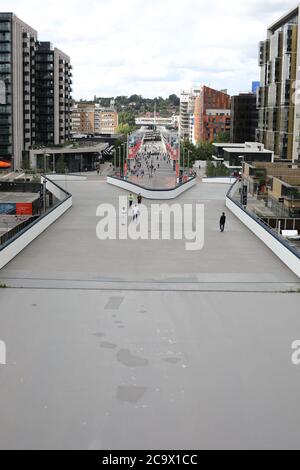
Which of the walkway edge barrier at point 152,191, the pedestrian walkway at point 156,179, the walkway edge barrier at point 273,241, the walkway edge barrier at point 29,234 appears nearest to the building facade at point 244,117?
the pedestrian walkway at point 156,179

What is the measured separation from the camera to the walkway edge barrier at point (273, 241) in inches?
716

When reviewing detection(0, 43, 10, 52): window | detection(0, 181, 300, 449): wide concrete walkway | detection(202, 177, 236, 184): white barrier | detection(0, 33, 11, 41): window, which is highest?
detection(0, 33, 11, 41): window

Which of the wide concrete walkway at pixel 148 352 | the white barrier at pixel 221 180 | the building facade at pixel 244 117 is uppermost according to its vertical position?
the building facade at pixel 244 117

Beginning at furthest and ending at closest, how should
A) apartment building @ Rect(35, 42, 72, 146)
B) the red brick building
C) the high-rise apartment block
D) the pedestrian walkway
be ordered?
1. the red brick building
2. apartment building @ Rect(35, 42, 72, 146)
3. the high-rise apartment block
4. the pedestrian walkway

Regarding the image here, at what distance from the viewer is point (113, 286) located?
1627cm

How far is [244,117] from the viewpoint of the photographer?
120125 mm

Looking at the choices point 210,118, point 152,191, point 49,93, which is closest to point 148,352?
point 152,191

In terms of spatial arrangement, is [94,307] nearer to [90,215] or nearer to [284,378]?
[284,378]

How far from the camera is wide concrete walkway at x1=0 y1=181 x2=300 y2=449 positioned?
847cm

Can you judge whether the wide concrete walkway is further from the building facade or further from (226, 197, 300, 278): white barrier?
the building facade

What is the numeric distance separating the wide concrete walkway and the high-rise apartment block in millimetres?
75246

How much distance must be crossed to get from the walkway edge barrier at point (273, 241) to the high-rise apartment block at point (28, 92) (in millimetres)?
66867

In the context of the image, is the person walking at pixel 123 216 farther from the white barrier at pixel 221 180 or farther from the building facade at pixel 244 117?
the building facade at pixel 244 117

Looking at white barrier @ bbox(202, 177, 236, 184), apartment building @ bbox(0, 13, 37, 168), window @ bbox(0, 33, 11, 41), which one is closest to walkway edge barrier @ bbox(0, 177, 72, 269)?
white barrier @ bbox(202, 177, 236, 184)
